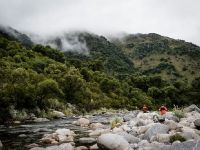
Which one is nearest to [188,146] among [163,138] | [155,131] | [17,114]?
[163,138]

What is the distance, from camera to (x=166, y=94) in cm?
17700

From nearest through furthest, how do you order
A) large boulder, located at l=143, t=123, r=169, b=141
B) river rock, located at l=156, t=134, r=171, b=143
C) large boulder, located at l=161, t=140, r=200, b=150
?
1. large boulder, located at l=161, t=140, r=200, b=150
2. river rock, located at l=156, t=134, r=171, b=143
3. large boulder, located at l=143, t=123, r=169, b=141

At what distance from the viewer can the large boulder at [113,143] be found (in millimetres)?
23812

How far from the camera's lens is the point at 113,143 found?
951 inches

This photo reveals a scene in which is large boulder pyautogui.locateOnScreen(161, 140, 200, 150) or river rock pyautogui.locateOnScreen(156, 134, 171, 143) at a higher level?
large boulder pyautogui.locateOnScreen(161, 140, 200, 150)

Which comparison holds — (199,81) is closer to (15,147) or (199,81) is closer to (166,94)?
(166,94)

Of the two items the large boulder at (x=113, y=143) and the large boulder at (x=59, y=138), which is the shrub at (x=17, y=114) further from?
the large boulder at (x=113, y=143)

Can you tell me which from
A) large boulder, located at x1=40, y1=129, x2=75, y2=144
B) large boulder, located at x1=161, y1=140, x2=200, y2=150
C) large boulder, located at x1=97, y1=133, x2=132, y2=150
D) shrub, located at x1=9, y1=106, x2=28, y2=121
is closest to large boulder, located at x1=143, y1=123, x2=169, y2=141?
large boulder, located at x1=97, y1=133, x2=132, y2=150

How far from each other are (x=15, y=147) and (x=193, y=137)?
13031 millimetres

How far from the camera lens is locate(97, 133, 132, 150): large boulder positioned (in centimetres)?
2381

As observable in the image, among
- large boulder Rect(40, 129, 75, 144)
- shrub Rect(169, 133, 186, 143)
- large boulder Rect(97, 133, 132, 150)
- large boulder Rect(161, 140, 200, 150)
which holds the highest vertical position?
large boulder Rect(161, 140, 200, 150)

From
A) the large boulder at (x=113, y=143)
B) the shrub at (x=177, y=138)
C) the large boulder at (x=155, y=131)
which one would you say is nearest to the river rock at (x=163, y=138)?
the shrub at (x=177, y=138)

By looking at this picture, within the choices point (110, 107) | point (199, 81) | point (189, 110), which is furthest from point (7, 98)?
point (199, 81)

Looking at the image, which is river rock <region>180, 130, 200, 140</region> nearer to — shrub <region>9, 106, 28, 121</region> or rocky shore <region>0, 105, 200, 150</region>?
rocky shore <region>0, 105, 200, 150</region>
